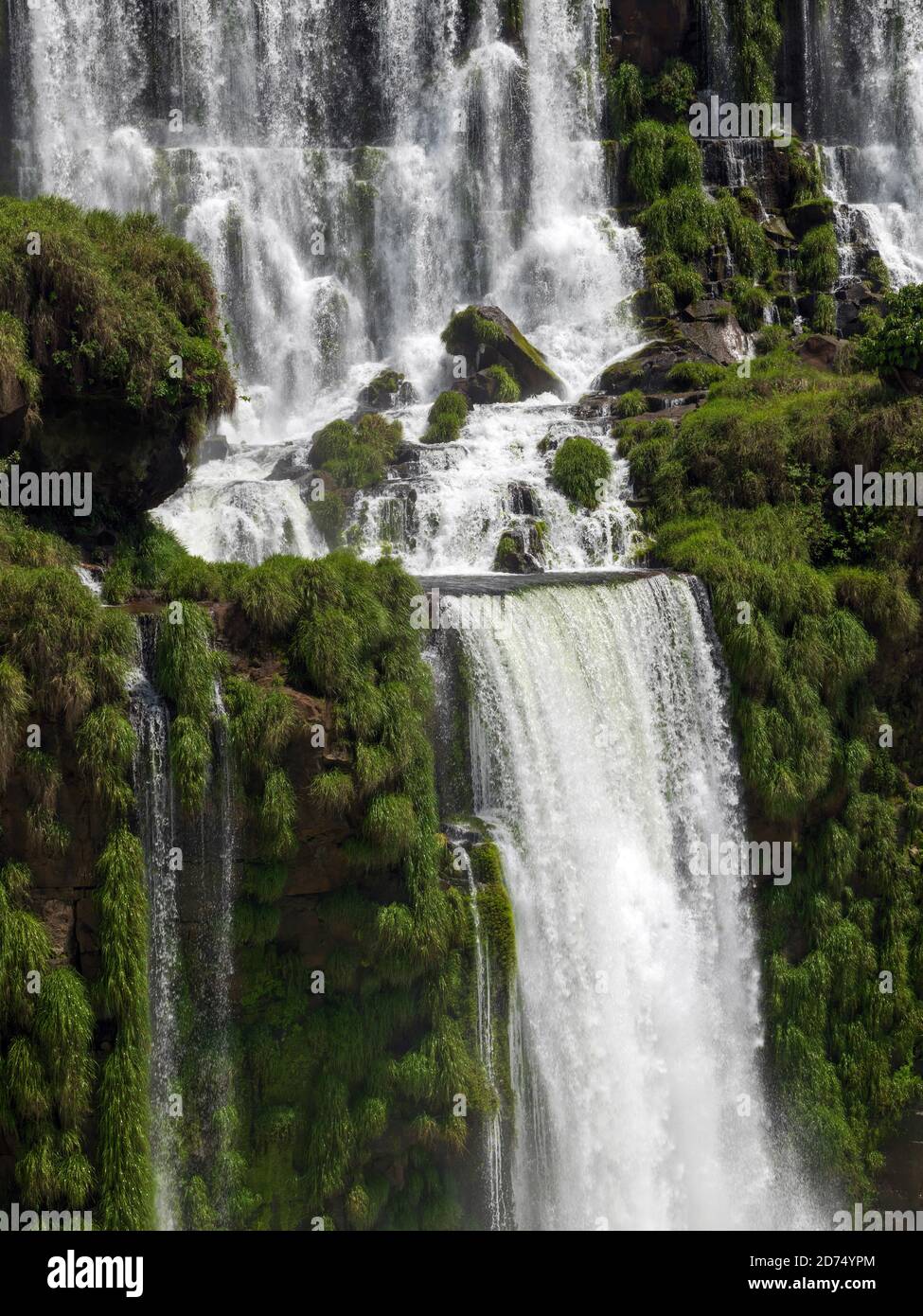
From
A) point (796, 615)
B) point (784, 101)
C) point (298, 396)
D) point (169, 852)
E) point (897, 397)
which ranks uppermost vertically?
point (784, 101)

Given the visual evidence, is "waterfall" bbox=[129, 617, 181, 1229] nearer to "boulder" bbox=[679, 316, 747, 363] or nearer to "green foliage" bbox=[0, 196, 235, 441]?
"green foliage" bbox=[0, 196, 235, 441]

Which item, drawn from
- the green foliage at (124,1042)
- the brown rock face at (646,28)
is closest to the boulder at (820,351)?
the brown rock face at (646,28)

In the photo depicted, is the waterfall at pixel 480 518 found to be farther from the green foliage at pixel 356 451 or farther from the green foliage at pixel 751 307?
the green foliage at pixel 751 307

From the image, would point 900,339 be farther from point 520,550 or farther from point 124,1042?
point 124,1042

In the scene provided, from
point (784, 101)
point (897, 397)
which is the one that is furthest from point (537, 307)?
point (897, 397)

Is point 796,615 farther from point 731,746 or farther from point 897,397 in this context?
point 897,397
